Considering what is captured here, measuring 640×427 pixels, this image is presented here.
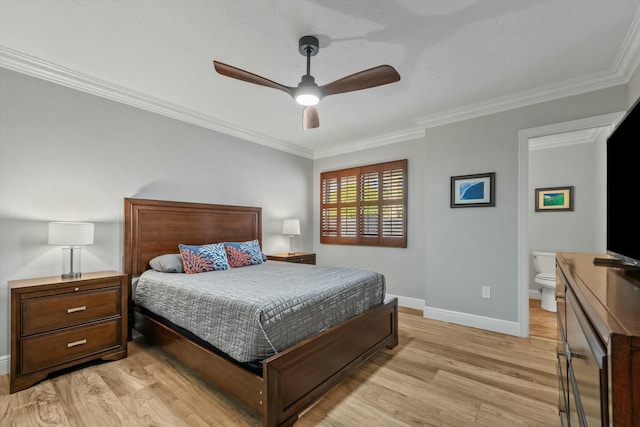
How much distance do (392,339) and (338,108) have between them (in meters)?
2.60

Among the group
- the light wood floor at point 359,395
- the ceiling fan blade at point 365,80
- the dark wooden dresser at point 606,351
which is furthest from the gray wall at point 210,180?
the dark wooden dresser at point 606,351

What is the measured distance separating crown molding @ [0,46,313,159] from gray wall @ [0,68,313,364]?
6cm

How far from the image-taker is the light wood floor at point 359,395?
1832 mm

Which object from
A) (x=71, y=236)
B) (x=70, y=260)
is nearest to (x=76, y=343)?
(x=70, y=260)

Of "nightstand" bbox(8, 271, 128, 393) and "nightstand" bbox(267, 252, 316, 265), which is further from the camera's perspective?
"nightstand" bbox(267, 252, 316, 265)

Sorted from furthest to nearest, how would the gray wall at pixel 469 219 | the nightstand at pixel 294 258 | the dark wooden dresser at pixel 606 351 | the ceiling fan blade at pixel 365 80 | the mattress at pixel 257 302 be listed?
the nightstand at pixel 294 258
the gray wall at pixel 469 219
the ceiling fan blade at pixel 365 80
the mattress at pixel 257 302
the dark wooden dresser at pixel 606 351

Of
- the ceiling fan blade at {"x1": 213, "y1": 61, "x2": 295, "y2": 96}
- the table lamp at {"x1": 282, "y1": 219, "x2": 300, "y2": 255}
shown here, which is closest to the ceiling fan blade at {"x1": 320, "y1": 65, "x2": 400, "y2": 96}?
the ceiling fan blade at {"x1": 213, "y1": 61, "x2": 295, "y2": 96}

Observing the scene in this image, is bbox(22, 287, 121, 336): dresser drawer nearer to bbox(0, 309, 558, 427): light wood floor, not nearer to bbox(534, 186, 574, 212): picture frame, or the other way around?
bbox(0, 309, 558, 427): light wood floor

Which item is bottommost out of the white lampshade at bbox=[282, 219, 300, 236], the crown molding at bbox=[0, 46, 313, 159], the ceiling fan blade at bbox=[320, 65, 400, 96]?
the white lampshade at bbox=[282, 219, 300, 236]

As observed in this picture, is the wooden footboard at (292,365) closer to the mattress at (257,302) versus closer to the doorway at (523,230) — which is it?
the mattress at (257,302)

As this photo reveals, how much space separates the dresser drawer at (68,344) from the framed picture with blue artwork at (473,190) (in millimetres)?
3803

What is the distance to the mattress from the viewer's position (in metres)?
1.79

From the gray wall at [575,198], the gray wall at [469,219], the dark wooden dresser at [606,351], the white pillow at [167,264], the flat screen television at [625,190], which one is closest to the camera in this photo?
the dark wooden dresser at [606,351]

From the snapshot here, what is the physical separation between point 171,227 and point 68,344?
142cm
